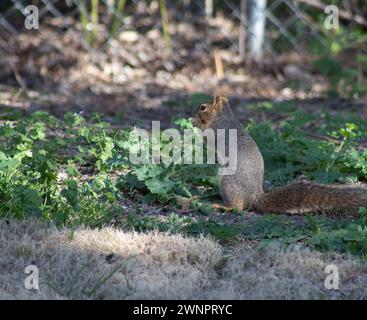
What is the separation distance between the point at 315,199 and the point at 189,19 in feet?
19.4

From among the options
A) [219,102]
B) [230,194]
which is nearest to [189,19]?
[219,102]

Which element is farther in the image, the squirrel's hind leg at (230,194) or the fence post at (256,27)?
the fence post at (256,27)

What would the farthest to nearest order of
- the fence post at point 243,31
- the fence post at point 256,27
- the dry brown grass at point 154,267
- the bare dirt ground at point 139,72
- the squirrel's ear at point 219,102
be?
1. the fence post at point 243,31
2. the fence post at point 256,27
3. the bare dirt ground at point 139,72
4. the squirrel's ear at point 219,102
5. the dry brown grass at point 154,267

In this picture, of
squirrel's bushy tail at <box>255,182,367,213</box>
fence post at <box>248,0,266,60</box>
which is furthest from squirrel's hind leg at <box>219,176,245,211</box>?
fence post at <box>248,0,266,60</box>

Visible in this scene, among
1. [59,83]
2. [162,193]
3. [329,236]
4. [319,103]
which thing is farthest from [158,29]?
[329,236]

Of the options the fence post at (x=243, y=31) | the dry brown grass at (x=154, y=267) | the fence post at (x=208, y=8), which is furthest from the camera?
the fence post at (x=208, y=8)

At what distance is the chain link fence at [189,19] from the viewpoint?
939 cm

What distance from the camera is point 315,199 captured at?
14.7ft

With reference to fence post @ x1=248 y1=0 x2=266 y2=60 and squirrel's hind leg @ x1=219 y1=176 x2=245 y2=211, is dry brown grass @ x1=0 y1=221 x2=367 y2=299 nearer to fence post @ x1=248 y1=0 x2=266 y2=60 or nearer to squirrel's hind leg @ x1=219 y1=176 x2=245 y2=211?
squirrel's hind leg @ x1=219 y1=176 x2=245 y2=211

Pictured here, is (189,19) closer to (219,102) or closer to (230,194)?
(219,102)

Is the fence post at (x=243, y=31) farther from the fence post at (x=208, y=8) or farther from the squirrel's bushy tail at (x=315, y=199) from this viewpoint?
the squirrel's bushy tail at (x=315, y=199)

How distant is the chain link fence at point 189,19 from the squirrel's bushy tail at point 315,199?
16.3 feet

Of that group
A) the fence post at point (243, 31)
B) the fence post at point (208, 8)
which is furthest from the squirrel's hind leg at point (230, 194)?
the fence post at point (208, 8)
